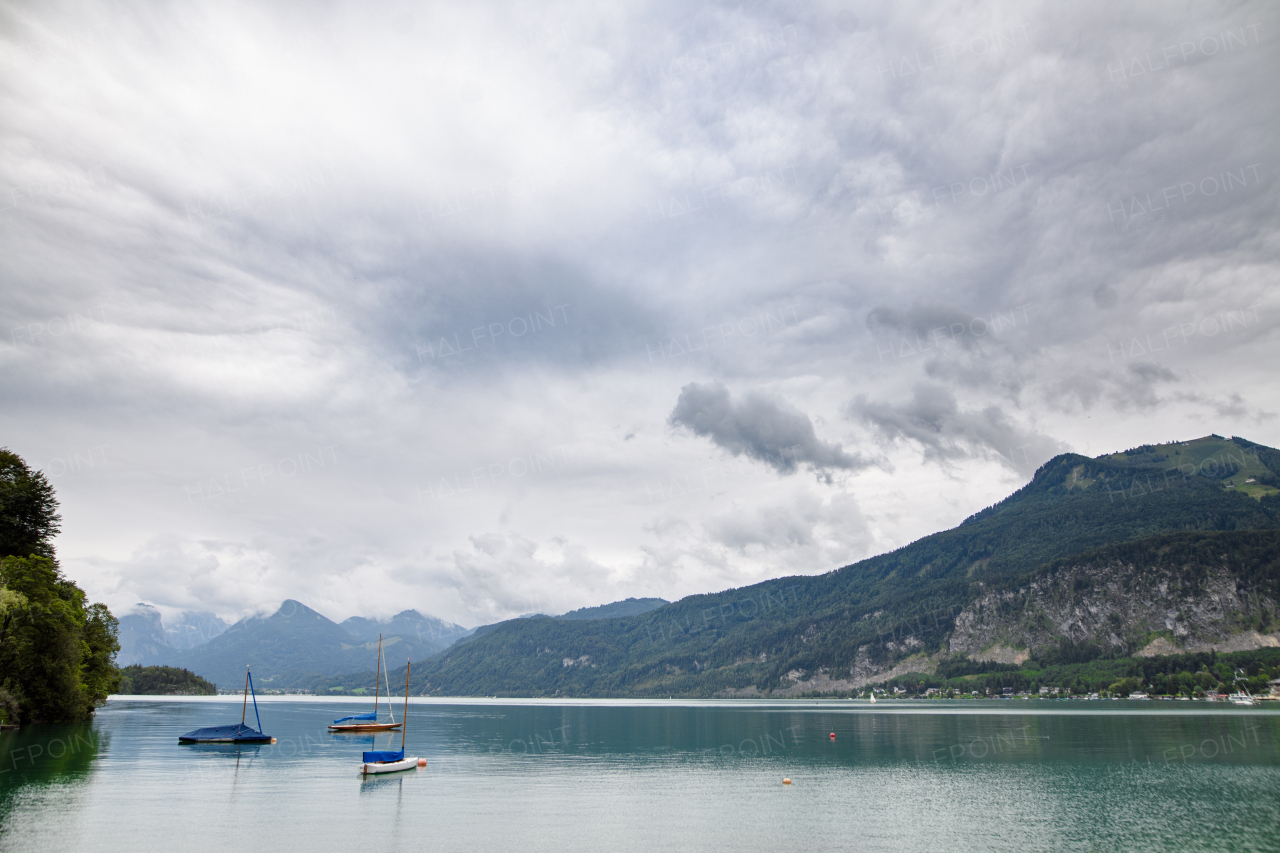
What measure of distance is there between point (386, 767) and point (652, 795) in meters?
30.7

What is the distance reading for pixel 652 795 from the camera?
221 ft

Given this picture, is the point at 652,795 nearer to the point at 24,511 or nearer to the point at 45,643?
the point at 45,643

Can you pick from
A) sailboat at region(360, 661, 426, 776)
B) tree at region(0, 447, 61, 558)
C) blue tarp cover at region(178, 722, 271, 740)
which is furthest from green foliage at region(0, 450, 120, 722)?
sailboat at region(360, 661, 426, 776)

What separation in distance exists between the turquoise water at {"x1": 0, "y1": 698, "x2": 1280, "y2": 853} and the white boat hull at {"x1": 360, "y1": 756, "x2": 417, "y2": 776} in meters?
1.73

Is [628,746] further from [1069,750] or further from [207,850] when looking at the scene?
[207,850]

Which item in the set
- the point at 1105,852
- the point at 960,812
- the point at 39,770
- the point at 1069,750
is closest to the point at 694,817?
the point at 960,812

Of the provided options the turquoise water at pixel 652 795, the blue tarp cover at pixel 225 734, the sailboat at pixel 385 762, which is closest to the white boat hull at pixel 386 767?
the sailboat at pixel 385 762

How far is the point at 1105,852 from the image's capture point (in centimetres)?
4603

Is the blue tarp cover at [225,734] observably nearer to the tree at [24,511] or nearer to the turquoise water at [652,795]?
the turquoise water at [652,795]

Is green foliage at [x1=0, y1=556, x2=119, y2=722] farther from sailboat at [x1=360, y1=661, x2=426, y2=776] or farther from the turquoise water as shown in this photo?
sailboat at [x1=360, y1=661, x2=426, y2=776]

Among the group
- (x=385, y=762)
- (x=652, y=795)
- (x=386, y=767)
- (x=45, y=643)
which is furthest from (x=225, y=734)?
(x=652, y=795)

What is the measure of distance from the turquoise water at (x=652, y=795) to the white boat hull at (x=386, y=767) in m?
1.73

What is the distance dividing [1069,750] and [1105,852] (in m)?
63.3

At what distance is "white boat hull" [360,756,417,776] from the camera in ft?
251
